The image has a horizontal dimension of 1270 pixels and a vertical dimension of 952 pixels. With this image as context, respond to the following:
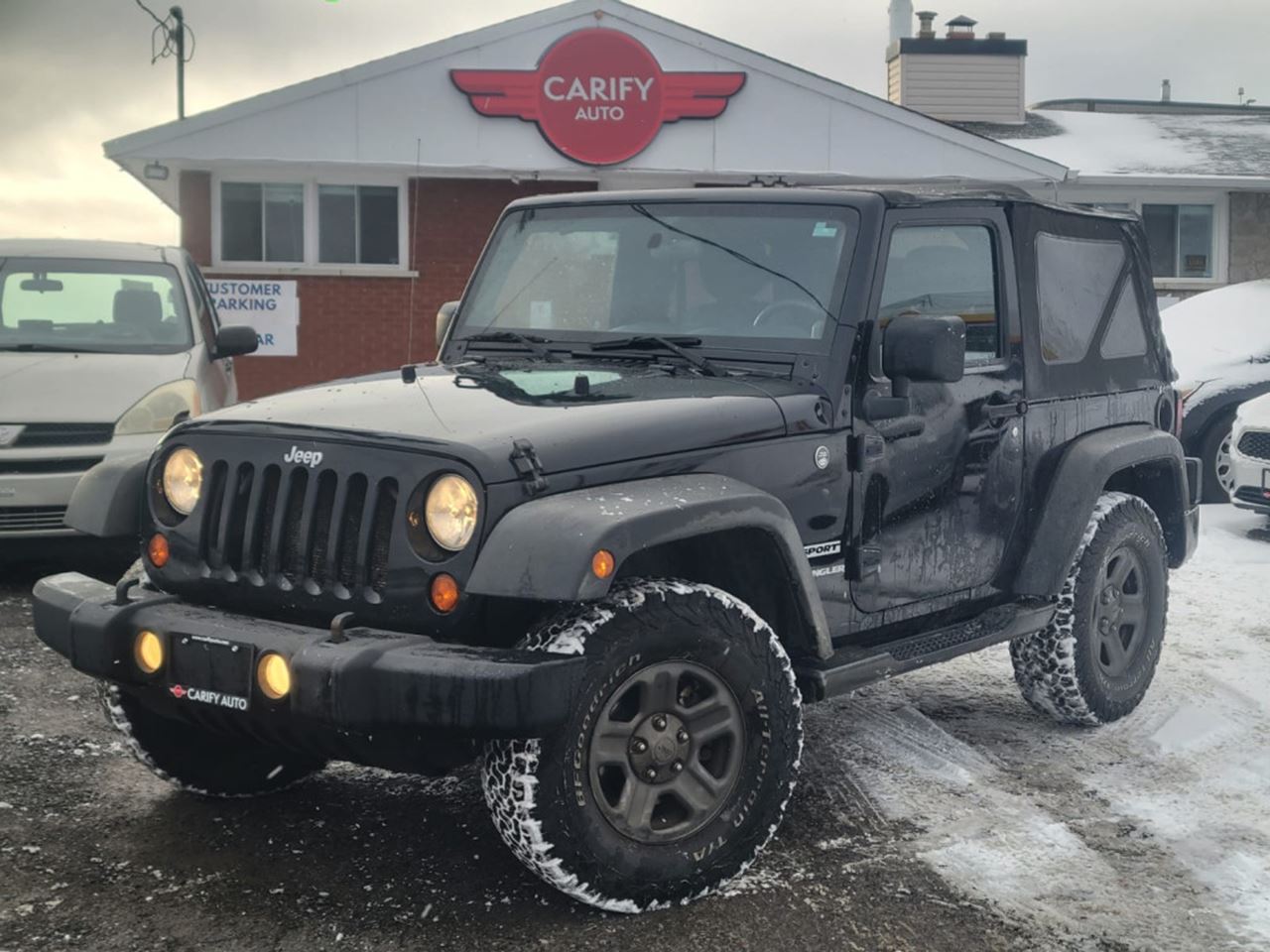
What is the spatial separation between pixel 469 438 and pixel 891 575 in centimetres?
164

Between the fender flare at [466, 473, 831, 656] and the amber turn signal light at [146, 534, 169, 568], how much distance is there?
3.53 ft

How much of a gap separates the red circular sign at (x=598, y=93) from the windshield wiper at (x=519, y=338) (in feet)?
40.9

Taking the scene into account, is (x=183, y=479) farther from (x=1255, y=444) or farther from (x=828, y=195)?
(x=1255, y=444)

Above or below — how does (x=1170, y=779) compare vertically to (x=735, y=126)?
below

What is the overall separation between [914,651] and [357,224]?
46.5 feet

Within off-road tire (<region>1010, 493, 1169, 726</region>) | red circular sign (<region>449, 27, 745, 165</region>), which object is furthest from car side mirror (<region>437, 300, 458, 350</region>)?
red circular sign (<region>449, 27, 745, 165</region>)

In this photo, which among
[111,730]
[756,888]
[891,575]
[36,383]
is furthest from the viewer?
[36,383]

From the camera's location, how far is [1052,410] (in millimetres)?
5418

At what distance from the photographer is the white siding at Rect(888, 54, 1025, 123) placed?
960 inches

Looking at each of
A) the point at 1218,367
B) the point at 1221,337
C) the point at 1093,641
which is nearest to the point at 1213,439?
the point at 1218,367

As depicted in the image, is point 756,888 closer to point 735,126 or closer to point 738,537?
point 738,537

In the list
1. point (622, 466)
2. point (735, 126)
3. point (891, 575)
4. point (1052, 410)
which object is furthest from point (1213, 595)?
point (735, 126)

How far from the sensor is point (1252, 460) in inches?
414

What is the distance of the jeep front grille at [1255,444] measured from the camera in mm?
10469
